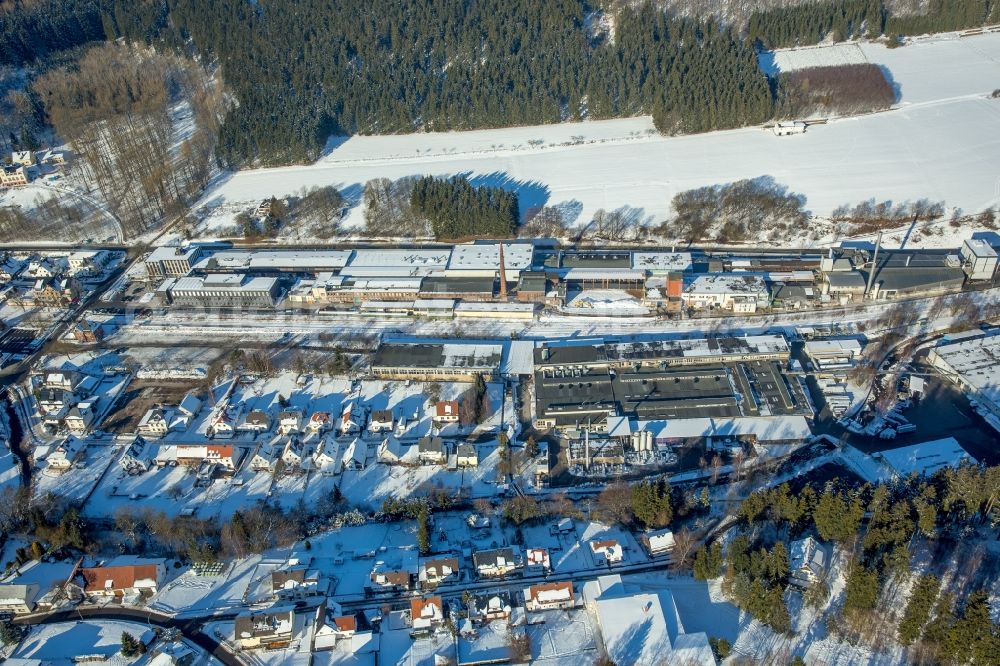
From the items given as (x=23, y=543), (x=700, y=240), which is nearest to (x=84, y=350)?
(x=23, y=543)

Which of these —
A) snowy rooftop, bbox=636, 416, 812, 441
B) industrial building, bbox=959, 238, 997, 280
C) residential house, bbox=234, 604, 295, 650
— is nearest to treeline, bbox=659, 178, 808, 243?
industrial building, bbox=959, 238, 997, 280

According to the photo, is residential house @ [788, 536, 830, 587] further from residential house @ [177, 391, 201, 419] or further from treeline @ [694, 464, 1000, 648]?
residential house @ [177, 391, 201, 419]

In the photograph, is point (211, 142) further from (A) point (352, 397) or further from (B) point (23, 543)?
(B) point (23, 543)

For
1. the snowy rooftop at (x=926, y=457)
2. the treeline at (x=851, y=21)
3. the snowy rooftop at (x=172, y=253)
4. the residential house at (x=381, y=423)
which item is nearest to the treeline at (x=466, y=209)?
the snowy rooftop at (x=172, y=253)

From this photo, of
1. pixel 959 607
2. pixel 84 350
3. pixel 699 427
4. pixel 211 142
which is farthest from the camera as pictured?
pixel 211 142

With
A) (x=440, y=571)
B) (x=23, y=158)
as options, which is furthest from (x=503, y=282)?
(x=23, y=158)
